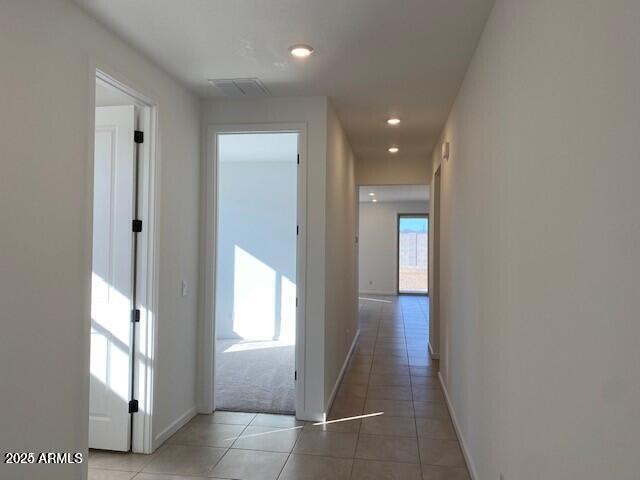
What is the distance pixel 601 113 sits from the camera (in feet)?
3.50

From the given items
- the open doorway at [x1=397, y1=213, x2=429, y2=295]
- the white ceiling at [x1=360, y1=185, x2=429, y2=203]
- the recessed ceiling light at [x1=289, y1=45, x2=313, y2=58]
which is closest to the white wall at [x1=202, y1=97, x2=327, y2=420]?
the recessed ceiling light at [x1=289, y1=45, x2=313, y2=58]

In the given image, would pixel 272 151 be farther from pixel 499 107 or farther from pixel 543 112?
pixel 543 112

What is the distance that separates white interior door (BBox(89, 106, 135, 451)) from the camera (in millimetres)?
3059

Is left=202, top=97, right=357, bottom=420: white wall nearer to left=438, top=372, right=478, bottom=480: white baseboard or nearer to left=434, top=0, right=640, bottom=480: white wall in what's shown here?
left=438, top=372, right=478, bottom=480: white baseboard

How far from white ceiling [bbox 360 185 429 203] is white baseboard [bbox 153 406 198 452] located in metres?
6.48

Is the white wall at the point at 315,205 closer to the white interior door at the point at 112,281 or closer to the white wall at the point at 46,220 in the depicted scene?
the white interior door at the point at 112,281

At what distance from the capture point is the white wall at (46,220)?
1869mm

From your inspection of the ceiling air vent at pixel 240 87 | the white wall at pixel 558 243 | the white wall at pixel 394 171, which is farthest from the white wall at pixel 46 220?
the white wall at pixel 394 171

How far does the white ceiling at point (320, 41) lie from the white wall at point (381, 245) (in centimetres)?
909

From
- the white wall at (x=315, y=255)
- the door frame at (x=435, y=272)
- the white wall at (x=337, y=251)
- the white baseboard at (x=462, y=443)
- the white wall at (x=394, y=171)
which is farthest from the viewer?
the white wall at (x=394, y=171)

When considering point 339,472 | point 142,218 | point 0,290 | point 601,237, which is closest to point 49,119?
point 0,290

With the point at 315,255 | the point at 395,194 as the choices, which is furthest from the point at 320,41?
the point at 395,194

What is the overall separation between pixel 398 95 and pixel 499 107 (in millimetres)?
1624

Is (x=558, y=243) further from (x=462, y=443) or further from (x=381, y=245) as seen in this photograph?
(x=381, y=245)
